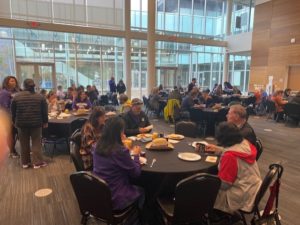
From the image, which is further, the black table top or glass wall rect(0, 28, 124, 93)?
glass wall rect(0, 28, 124, 93)

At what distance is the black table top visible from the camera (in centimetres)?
229

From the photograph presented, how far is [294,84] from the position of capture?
11242 millimetres

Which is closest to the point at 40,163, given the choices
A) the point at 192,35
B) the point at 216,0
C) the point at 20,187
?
the point at 20,187

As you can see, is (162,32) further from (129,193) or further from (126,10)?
(129,193)

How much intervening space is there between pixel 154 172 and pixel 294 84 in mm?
11534

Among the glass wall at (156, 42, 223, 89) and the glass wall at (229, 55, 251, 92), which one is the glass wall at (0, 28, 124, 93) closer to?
the glass wall at (156, 42, 223, 89)

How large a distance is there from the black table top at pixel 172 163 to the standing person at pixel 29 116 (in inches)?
89.6

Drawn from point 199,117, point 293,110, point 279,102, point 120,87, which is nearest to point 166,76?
point 120,87

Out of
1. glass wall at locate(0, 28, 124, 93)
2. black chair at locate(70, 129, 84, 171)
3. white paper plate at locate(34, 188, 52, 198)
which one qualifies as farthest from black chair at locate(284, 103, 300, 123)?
glass wall at locate(0, 28, 124, 93)

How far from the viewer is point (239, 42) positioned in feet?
49.8

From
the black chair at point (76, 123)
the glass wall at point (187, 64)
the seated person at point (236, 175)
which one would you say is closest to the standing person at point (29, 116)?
the black chair at point (76, 123)

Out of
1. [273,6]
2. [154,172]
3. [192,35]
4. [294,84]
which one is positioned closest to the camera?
[154,172]

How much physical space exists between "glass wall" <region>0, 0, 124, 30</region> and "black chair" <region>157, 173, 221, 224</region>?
11883 mm

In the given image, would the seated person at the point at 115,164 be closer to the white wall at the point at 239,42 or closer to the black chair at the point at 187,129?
the black chair at the point at 187,129
